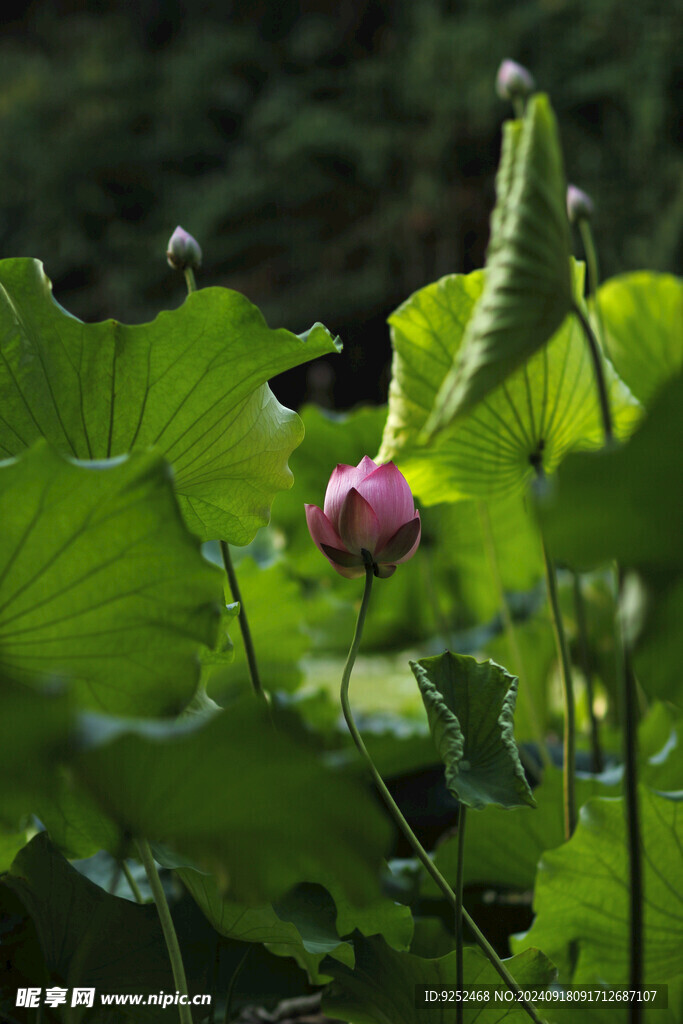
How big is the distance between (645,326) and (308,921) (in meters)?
0.31

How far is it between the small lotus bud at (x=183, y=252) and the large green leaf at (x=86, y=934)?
7.5 inches

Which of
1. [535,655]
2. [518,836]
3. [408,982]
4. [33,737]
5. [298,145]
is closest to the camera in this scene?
[33,737]

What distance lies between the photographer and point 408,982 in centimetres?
25

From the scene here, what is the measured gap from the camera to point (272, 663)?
0.61 m

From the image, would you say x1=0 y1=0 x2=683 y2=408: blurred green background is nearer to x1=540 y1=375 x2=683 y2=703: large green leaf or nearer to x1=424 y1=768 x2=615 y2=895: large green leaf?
x1=424 y1=768 x2=615 y2=895: large green leaf

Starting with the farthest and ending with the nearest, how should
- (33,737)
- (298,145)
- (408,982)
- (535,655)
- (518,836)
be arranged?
(298,145)
(535,655)
(518,836)
(408,982)
(33,737)

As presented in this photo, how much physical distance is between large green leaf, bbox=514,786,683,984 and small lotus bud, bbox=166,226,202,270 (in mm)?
220

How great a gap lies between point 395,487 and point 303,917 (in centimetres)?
13

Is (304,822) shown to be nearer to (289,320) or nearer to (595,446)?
(595,446)

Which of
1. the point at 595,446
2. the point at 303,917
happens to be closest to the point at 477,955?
the point at 303,917

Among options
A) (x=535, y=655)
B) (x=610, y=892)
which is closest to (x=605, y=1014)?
(x=610, y=892)

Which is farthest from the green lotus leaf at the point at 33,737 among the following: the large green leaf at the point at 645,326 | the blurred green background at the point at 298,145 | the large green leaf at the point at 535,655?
the blurred green background at the point at 298,145

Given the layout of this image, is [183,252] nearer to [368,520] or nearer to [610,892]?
[368,520]

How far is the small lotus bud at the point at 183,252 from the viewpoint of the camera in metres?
0.30
